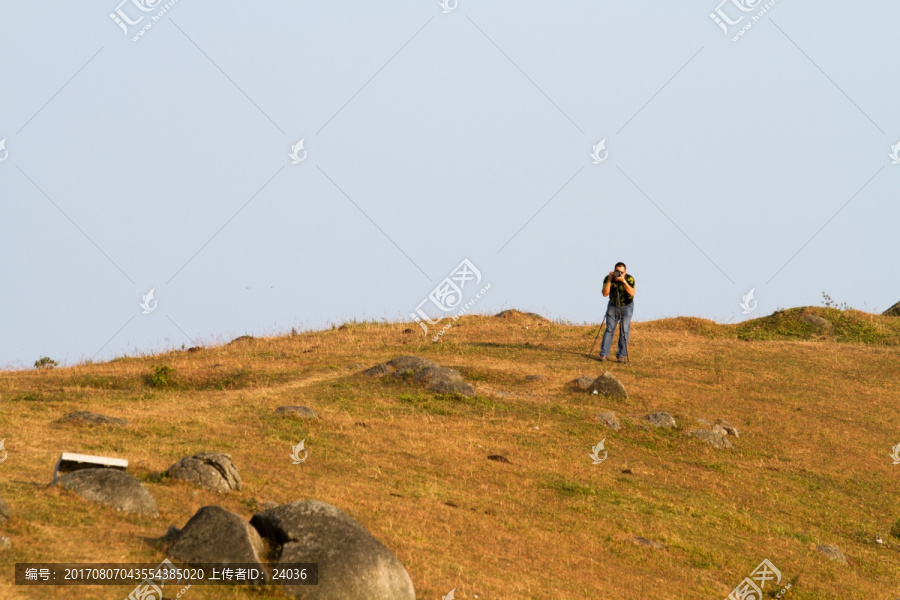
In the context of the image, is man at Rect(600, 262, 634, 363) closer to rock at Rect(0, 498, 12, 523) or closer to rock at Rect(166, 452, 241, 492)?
rock at Rect(166, 452, 241, 492)

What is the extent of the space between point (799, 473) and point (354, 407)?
1191cm

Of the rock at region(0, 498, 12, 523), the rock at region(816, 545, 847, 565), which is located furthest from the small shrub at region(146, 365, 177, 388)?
the rock at region(816, 545, 847, 565)

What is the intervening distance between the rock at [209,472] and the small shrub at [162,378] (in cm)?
1165

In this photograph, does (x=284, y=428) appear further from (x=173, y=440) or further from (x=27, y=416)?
(x=27, y=416)

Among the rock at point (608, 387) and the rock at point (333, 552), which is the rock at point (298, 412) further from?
the rock at point (333, 552)

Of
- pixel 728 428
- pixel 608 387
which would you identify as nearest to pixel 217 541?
pixel 608 387

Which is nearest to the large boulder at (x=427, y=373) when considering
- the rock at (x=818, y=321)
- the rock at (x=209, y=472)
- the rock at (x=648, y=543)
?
the rock at (x=648, y=543)

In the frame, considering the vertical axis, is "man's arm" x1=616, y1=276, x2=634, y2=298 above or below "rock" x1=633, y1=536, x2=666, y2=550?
above

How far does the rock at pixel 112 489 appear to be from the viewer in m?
13.4

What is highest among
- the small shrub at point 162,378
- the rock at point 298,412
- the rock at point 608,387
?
the small shrub at point 162,378

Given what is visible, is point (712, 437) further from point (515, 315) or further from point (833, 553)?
point (515, 315)

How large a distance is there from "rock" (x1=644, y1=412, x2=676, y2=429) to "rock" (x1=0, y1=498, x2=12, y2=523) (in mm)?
17706

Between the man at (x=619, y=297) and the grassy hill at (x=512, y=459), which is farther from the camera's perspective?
the man at (x=619, y=297)

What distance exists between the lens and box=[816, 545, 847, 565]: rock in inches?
722
